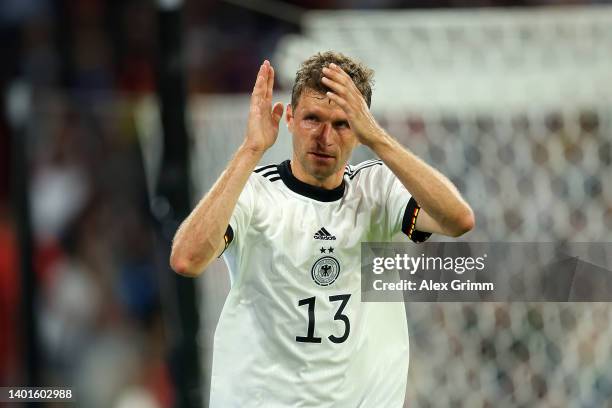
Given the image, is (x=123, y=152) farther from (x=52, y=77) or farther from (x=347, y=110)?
(x=347, y=110)

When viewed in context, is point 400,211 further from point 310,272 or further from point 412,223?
point 310,272

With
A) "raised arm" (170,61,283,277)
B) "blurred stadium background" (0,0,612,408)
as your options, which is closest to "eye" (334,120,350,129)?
"raised arm" (170,61,283,277)

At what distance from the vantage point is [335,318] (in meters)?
2.71

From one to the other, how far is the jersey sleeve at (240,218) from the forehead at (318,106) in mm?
281

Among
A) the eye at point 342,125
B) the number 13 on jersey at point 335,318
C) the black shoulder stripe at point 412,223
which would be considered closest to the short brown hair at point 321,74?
the eye at point 342,125

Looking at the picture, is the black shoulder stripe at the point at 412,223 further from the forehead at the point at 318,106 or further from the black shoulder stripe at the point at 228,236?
the black shoulder stripe at the point at 228,236

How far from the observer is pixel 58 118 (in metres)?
4.72

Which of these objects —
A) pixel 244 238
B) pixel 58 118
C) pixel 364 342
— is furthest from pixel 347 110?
pixel 58 118

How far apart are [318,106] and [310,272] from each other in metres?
0.48

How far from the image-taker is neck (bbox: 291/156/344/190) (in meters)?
2.79

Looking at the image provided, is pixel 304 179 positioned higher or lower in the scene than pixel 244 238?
higher

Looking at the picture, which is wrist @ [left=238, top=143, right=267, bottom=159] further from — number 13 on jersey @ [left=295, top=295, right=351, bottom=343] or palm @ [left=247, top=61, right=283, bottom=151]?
number 13 on jersey @ [left=295, top=295, right=351, bottom=343]

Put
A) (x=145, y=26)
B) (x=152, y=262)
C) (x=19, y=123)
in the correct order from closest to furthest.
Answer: (x=19, y=123) → (x=152, y=262) → (x=145, y=26)

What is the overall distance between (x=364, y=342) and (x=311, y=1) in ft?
17.6
